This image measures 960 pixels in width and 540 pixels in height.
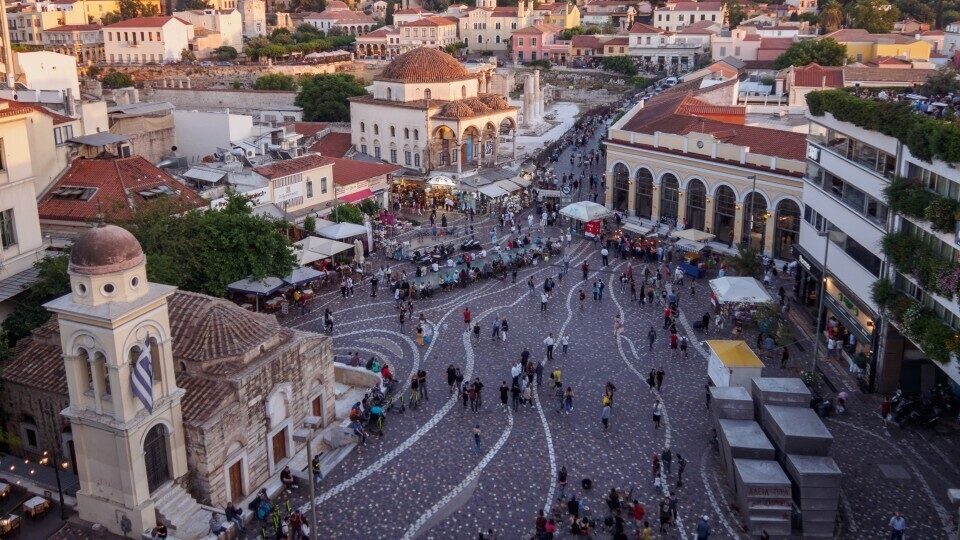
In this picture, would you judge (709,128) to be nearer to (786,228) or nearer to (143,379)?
(786,228)

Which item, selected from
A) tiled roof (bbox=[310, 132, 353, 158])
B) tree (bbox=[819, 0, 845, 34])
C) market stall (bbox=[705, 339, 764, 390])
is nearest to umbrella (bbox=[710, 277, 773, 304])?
market stall (bbox=[705, 339, 764, 390])

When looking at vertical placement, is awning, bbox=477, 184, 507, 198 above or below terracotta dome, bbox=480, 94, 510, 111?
below

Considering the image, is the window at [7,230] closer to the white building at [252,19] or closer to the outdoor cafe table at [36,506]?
the outdoor cafe table at [36,506]

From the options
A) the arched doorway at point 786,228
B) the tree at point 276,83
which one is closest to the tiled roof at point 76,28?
the tree at point 276,83

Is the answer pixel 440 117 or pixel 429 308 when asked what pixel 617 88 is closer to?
pixel 440 117

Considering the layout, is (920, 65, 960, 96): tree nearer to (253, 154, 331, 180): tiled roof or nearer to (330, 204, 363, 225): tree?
(330, 204, 363, 225): tree

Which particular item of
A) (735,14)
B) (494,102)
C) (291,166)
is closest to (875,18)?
(735,14)

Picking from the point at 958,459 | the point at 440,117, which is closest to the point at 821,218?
the point at 958,459
